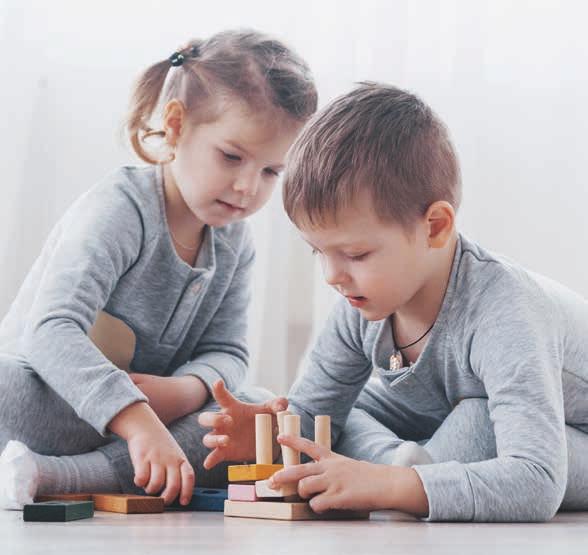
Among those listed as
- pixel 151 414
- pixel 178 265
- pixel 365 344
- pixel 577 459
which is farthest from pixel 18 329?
pixel 577 459

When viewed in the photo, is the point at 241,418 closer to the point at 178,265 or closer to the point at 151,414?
the point at 151,414

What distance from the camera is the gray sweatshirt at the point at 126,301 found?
1.04 meters

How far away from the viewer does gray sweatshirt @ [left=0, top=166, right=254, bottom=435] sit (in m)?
1.04

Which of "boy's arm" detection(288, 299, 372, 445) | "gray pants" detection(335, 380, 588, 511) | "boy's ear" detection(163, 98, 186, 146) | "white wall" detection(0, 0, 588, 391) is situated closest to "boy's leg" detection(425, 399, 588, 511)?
"gray pants" detection(335, 380, 588, 511)

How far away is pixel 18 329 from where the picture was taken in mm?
1266

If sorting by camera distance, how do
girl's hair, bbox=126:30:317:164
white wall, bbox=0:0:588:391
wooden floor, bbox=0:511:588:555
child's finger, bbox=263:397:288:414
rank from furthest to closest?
1. white wall, bbox=0:0:588:391
2. girl's hair, bbox=126:30:317:164
3. child's finger, bbox=263:397:288:414
4. wooden floor, bbox=0:511:588:555

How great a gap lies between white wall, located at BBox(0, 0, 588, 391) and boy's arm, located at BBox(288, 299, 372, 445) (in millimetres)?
546

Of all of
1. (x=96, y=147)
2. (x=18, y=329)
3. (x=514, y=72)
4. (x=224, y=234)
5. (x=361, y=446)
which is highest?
(x=514, y=72)

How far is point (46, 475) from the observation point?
3.28 ft

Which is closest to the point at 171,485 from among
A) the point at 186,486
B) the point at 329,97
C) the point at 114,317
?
the point at 186,486

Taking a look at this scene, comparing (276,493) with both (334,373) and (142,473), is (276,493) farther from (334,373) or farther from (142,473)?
(334,373)

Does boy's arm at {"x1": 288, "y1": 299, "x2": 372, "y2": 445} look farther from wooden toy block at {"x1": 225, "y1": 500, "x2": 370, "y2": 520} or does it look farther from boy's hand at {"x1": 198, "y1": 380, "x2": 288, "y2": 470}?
wooden toy block at {"x1": 225, "y1": 500, "x2": 370, "y2": 520}

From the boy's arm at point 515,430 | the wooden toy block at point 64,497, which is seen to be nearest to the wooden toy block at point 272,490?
the boy's arm at point 515,430

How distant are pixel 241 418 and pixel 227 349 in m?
0.35
